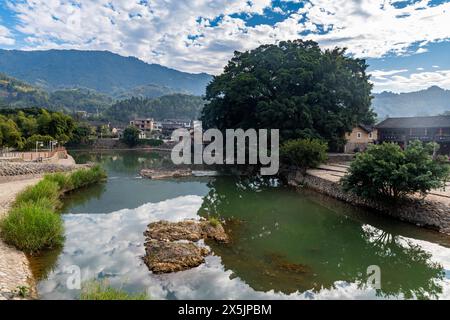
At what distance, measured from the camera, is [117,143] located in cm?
7106

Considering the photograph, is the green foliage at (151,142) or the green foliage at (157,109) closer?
the green foliage at (151,142)

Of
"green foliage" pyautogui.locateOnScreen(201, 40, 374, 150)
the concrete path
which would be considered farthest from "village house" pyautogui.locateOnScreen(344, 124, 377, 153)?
the concrete path

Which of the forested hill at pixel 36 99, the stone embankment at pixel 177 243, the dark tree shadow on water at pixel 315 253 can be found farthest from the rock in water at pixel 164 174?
the forested hill at pixel 36 99

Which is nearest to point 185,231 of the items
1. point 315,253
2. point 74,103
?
point 315,253

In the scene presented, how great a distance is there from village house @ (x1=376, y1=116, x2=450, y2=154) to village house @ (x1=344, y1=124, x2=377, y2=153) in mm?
1122

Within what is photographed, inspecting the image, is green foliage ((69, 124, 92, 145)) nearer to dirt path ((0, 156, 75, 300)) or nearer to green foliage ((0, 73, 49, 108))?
dirt path ((0, 156, 75, 300))

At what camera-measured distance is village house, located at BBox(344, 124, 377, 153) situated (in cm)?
3822

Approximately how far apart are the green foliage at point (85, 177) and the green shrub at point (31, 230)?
11.2 metres

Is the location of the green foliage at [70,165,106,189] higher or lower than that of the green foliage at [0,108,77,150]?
lower

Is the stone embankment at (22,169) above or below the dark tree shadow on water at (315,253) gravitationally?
above

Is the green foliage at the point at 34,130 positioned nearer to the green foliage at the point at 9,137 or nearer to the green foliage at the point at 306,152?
the green foliage at the point at 9,137

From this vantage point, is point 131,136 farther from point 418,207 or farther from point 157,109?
point 157,109

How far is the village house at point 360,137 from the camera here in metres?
38.2

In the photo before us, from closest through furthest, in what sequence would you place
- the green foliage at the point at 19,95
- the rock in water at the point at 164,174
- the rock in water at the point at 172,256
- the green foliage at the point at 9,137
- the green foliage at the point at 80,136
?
the rock in water at the point at 172,256 < the rock in water at the point at 164,174 < the green foliage at the point at 9,137 < the green foliage at the point at 80,136 < the green foliage at the point at 19,95
